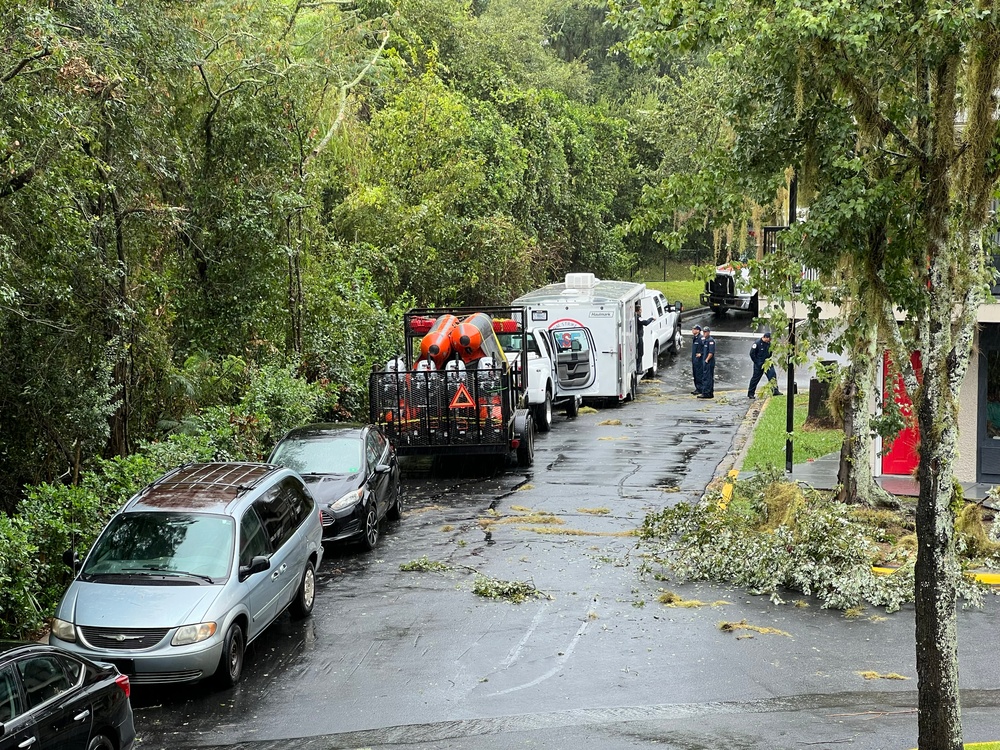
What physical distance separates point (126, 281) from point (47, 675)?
797 centimetres

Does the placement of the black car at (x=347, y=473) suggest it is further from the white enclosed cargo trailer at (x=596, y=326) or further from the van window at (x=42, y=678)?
the white enclosed cargo trailer at (x=596, y=326)

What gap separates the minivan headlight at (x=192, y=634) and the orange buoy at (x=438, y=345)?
10.6 metres

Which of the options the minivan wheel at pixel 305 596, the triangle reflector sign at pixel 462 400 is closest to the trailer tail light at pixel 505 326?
the triangle reflector sign at pixel 462 400

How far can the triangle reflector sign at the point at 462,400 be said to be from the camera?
18.8m

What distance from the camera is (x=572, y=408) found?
26.6 m

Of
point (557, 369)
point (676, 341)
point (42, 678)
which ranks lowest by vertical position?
point (42, 678)

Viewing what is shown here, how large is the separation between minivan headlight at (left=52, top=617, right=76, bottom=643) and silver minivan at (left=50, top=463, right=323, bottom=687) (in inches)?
0.4

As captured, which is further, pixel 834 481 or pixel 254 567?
pixel 834 481

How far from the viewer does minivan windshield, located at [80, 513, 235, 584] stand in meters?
9.96

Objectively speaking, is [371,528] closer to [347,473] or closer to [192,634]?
[347,473]

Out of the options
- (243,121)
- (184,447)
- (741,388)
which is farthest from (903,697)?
(741,388)

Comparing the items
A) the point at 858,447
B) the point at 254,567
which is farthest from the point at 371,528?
the point at 858,447

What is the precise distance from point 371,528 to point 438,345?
18.7 feet

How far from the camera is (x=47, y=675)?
718 cm
